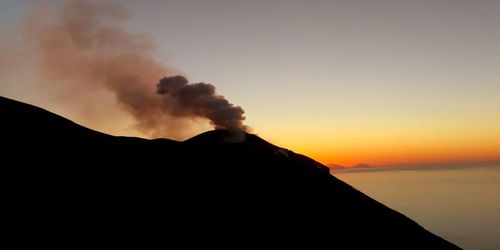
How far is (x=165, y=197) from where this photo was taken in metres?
32.2

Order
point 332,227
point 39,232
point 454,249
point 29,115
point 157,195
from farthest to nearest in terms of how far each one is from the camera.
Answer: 1. point 454,249
2. point 29,115
3. point 332,227
4. point 157,195
5. point 39,232

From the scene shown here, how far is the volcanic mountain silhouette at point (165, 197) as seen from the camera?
86.4 feet

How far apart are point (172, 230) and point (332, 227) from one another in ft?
50.0

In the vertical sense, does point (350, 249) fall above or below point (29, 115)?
below

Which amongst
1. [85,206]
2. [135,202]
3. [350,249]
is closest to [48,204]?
[85,206]

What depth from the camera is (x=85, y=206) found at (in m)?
27.7

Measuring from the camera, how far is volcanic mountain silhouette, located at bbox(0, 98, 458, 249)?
86.4ft

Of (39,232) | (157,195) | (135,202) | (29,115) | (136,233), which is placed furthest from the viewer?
(29,115)

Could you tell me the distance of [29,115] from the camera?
3866 cm

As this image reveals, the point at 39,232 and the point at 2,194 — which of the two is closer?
the point at 39,232

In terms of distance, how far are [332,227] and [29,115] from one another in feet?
98.9

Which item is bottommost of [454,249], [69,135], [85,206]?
[454,249]

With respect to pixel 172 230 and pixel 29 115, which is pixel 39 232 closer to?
pixel 172 230

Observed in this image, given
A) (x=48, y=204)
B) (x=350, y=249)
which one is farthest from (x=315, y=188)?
(x=48, y=204)
